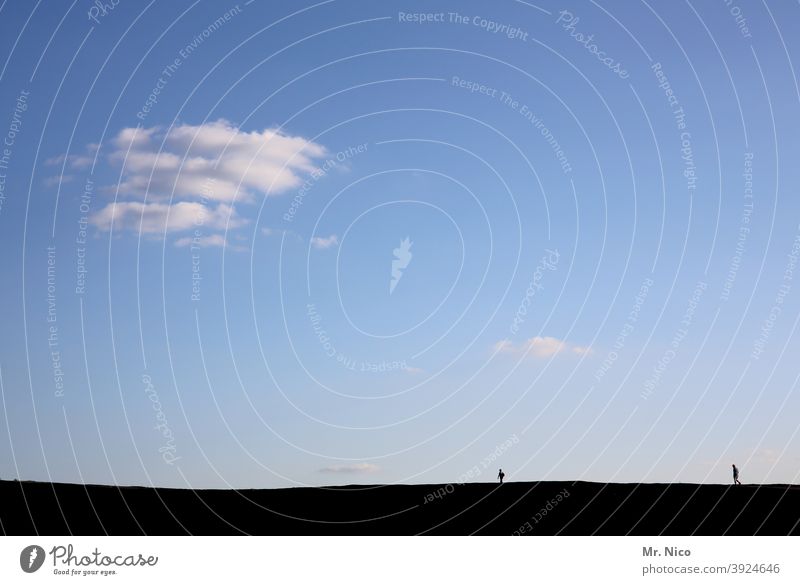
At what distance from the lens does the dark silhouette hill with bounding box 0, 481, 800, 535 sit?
36625 mm

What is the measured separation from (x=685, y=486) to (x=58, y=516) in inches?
1201

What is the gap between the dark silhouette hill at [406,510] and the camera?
36.6 metres

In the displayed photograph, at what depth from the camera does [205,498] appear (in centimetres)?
4081
